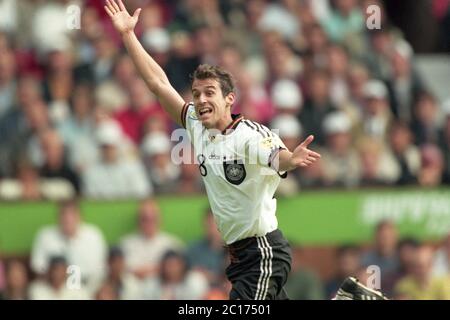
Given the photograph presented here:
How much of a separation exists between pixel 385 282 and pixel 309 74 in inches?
129

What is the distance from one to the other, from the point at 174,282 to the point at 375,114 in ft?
12.5

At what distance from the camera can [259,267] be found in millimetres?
9148

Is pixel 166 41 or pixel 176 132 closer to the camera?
pixel 176 132

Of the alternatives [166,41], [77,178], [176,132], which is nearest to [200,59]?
[166,41]

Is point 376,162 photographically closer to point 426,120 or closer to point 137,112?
point 426,120

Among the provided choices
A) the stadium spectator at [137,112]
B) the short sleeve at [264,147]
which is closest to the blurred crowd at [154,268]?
the stadium spectator at [137,112]

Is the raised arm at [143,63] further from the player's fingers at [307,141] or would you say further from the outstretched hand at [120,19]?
the player's fingers at [307,141]

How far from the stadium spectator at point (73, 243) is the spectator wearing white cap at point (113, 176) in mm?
464

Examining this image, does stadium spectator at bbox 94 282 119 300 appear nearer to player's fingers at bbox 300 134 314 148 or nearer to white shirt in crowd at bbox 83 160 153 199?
white shirt in crowd at bbox 83 160 153 199

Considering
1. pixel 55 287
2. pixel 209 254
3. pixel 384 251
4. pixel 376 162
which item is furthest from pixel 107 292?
pixel 376 162

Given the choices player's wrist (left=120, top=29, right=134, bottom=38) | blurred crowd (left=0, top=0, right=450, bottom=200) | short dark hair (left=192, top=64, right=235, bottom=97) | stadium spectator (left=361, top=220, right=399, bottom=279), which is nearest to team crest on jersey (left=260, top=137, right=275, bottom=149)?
short dark hair (left=192, top=64, right=235, bottom=97)
